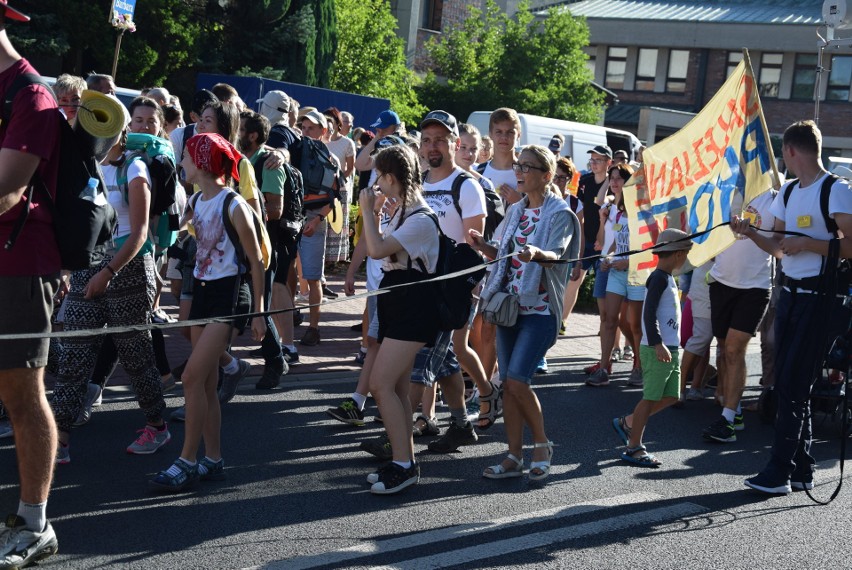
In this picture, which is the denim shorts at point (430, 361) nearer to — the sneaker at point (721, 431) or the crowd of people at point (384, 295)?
the crowd of people at point (384, 295)

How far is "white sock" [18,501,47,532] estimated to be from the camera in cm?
428

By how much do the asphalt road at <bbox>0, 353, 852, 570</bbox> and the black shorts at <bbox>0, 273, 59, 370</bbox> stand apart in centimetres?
85

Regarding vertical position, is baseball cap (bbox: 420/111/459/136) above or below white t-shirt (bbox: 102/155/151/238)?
above

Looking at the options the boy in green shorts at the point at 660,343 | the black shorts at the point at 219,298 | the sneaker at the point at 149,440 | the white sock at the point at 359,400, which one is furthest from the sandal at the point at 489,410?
the black shorts at the point at 219,298

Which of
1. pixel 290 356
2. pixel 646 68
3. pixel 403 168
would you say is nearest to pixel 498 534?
pixel 403 168

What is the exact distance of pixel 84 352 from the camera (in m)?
5.72

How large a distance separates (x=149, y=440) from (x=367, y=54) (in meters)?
23.7

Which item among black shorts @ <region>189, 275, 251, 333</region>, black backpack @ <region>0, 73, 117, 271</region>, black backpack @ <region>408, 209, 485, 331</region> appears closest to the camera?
black backpack @ <region>0, 73, 117, 271</region>

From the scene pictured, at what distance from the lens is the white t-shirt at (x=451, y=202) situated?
6.73 metres

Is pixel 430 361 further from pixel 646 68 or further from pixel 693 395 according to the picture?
pixel 646 68

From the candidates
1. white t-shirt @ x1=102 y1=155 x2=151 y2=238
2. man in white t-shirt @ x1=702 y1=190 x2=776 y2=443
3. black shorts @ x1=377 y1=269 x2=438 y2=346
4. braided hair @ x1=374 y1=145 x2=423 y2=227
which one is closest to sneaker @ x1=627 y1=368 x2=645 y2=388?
man in white t-shirt @ x1=702 y1=190 x2=776 y2=443

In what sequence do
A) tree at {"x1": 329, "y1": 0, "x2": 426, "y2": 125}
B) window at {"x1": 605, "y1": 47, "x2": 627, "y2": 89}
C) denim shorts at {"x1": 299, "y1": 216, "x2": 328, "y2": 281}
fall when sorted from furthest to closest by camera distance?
window at {"x1": 605, "y1": 47, "x2": 627, "y2": 89} < tree at {"x1": 329, "y1": 0, "x2": 426, "y2": 125} < denim shorts at {"x1": 299, "y1": 216, "x2": 328, "y2": 281}

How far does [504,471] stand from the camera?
20.0 ft

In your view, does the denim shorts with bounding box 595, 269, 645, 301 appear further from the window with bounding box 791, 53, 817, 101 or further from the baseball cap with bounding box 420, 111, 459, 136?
the window with bounding box 791, 53, 817, 101
